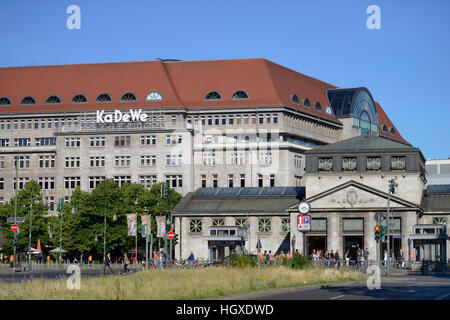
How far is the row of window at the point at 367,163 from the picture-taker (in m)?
110

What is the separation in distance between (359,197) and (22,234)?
44.0 meters

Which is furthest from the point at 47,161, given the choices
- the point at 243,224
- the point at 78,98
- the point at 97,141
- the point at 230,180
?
the point at 243,224

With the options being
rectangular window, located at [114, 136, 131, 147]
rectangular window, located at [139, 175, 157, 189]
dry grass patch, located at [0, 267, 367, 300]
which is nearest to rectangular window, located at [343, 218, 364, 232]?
dry grass patch, located at [0, 267, 367, 300]

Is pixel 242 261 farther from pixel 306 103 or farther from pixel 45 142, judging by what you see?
pixel 45 142

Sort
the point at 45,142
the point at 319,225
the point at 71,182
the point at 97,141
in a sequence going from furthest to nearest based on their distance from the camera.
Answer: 1. the point at 45,142
2. the point at 71,182
3. the point at 97,141
4. the point at 319,225

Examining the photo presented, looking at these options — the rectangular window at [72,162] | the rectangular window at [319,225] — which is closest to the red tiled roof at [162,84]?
the rectangular window at [72,162]

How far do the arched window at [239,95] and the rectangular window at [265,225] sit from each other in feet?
154

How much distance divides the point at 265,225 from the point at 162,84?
52.6 m

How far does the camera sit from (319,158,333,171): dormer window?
11325 centimetres

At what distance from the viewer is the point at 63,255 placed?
138 meters

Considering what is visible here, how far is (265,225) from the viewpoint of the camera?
11481 cm

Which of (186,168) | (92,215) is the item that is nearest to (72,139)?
(186,168)

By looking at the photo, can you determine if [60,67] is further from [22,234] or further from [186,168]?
[22,234]

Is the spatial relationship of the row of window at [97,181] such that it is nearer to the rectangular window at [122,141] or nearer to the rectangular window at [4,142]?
the rectangular window at [122,141]
